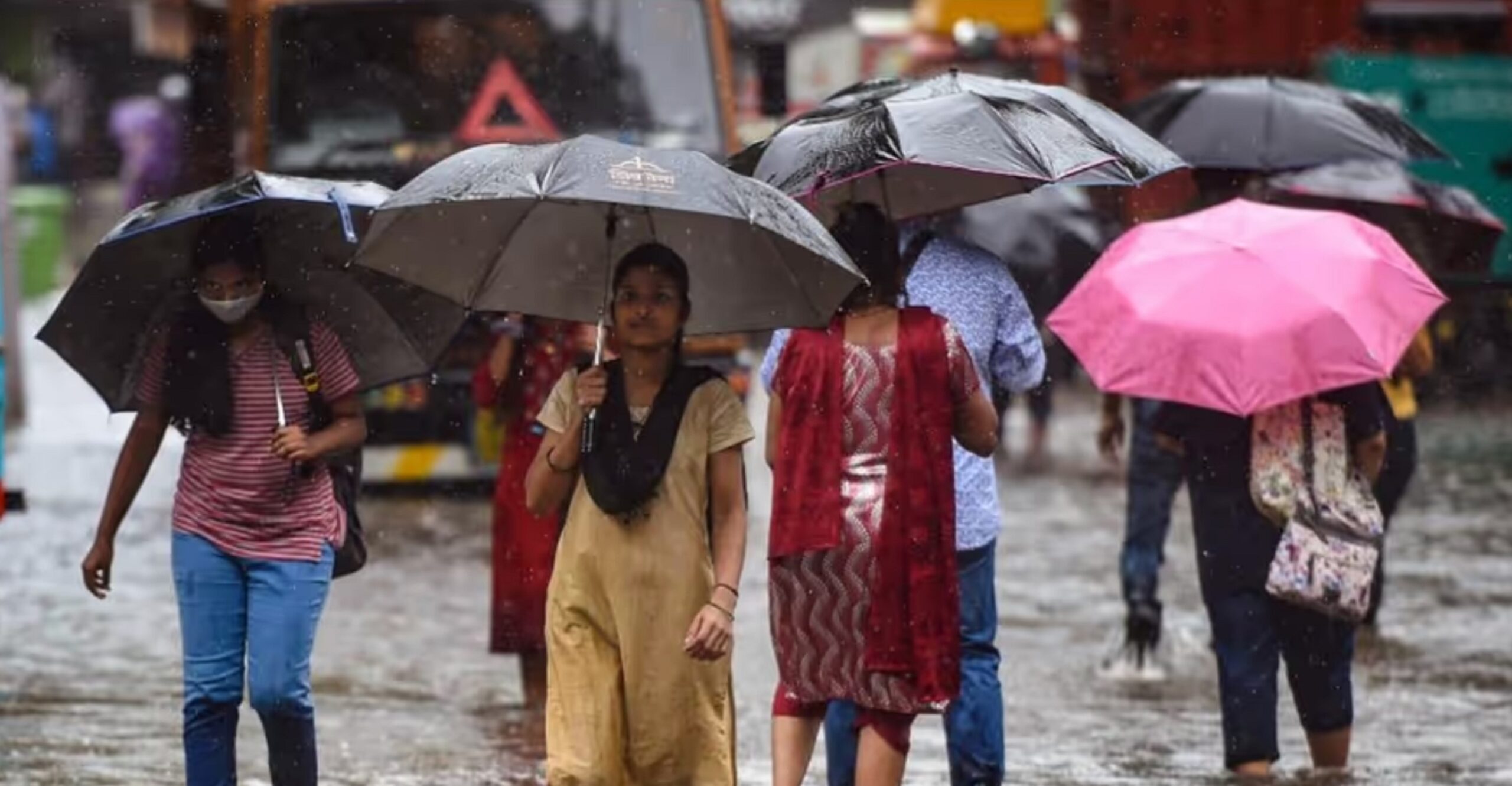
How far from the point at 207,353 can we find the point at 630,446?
4.01ft

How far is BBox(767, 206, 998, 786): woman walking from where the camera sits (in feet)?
23.0

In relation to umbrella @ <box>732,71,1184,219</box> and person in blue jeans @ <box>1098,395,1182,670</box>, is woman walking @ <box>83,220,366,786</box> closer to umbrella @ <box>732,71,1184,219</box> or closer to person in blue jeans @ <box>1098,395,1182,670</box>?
umbrella @ <box>732,71,1184,219</box>

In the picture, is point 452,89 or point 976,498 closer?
point 976,498

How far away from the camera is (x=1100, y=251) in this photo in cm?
1219

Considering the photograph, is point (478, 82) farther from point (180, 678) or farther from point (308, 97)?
point (180, 678)

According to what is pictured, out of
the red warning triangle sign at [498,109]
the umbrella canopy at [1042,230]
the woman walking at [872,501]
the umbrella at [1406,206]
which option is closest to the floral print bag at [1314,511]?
the woman walking at [872,501]

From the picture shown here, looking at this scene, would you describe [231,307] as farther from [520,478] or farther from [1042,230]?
[1042,230]

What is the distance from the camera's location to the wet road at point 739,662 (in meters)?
9.06

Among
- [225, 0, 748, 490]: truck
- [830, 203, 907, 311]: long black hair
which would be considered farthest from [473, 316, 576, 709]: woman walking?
[225, 0, 748, 490]: truck

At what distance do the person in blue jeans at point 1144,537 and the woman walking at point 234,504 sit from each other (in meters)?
4.21

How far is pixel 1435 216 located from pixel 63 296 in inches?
190

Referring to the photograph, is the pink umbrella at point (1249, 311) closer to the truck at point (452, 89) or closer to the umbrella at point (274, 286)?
the umbrella at point (274, 286)

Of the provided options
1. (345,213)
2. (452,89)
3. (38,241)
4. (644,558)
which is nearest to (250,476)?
(345,213)

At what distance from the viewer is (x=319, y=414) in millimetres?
7348
